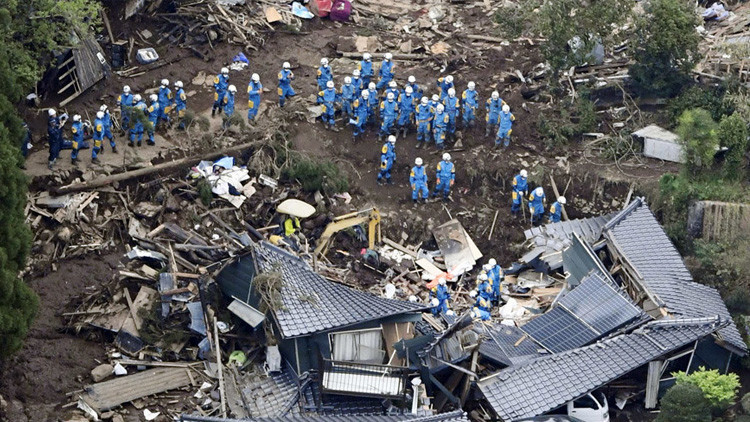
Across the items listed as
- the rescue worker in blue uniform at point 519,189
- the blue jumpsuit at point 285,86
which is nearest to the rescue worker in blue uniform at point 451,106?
the rescue worker in blue uniform at point 519,189

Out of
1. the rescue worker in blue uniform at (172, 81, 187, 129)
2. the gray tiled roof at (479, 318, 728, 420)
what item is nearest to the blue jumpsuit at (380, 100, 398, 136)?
the rescue worker in blue uniform at (172, 81, 187, 129)

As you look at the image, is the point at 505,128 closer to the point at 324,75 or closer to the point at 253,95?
the point at 324,75

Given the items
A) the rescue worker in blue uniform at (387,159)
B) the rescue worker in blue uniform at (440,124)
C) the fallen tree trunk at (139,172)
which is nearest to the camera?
the fallen tree trunk at (139,172)

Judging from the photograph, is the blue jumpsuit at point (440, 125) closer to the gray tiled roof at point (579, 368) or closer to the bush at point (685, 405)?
the gray tiled roof at point (579, 368)

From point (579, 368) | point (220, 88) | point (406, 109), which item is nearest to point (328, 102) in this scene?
point (406, 109)

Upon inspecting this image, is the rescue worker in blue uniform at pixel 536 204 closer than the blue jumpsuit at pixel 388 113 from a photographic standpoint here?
Yes
